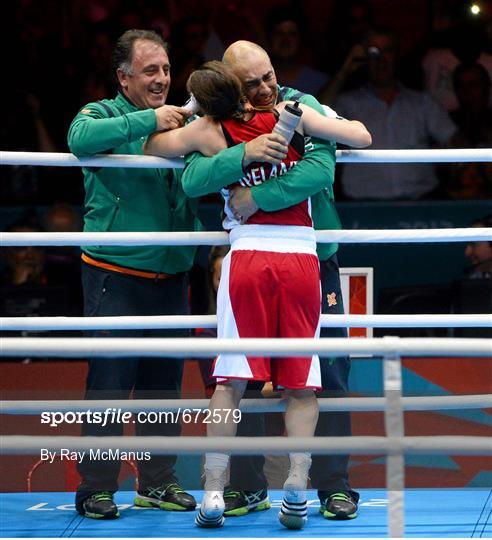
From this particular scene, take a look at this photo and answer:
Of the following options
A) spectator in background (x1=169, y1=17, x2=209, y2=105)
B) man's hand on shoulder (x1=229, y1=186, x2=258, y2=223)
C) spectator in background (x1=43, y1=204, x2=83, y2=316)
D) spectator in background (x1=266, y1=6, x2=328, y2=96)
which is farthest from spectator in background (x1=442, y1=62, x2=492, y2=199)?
man's hand on shoulder (x1=229, y1=186, x2=258, y2=223)

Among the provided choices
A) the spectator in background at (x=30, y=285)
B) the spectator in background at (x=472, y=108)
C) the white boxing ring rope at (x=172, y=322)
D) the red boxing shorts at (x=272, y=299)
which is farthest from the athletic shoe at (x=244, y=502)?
the spectator in background at (x=472, y=108)

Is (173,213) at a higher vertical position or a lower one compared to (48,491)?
higher

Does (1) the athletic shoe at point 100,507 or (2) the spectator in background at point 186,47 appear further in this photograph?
(2) the spectator in background at point 186,47

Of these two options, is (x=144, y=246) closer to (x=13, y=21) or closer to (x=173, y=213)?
(x=173, y=213)

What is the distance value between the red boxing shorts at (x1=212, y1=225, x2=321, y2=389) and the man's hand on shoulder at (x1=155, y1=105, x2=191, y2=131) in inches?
15.8

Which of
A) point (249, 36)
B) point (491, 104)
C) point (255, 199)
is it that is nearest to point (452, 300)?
point (491, 104)

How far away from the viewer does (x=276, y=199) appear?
3.22 m

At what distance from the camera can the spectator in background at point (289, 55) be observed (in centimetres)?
685

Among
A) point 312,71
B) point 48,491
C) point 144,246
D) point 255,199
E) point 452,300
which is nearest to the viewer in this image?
point 255,199

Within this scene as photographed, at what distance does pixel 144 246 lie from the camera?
3.57 metres

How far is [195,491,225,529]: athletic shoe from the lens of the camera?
10.6 feet

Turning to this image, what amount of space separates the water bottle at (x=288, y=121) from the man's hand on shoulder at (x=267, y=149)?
2cm

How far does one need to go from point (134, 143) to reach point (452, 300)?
262cm

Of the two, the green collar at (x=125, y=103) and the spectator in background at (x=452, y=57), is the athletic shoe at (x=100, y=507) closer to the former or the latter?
the green collar at (x=125, y=103)
